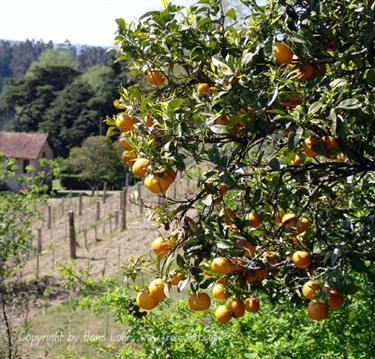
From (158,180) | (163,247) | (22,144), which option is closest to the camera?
(158,180)

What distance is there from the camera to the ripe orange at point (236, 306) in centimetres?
207

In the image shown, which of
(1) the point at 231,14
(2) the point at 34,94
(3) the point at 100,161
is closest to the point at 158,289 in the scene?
(1) the point at 231,14

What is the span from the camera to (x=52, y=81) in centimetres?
4538

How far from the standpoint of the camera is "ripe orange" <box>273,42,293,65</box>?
1.80m

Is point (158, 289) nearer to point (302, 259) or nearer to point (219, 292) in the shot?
point (219, 292)

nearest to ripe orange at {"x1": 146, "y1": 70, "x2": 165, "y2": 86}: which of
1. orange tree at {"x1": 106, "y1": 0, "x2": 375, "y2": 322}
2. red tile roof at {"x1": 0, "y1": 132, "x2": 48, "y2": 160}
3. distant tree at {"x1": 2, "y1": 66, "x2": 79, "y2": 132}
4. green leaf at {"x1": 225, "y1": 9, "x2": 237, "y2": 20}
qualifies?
orange tree at {"x1": 106, "y1": 0, "x2": 375, "y2": 322}

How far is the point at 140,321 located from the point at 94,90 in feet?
129

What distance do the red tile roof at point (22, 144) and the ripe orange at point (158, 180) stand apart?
32401mm

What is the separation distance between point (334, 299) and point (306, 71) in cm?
78

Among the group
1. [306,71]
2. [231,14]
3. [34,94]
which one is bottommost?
[306,71]

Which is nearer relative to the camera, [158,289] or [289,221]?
[158,289]

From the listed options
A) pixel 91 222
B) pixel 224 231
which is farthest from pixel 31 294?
pixel 224 231

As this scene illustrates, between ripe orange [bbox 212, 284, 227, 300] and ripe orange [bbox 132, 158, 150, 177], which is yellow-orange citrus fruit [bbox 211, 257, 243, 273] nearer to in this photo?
ripe orange [bbox 212, 284, 227, 300]

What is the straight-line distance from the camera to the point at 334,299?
1802 mm
